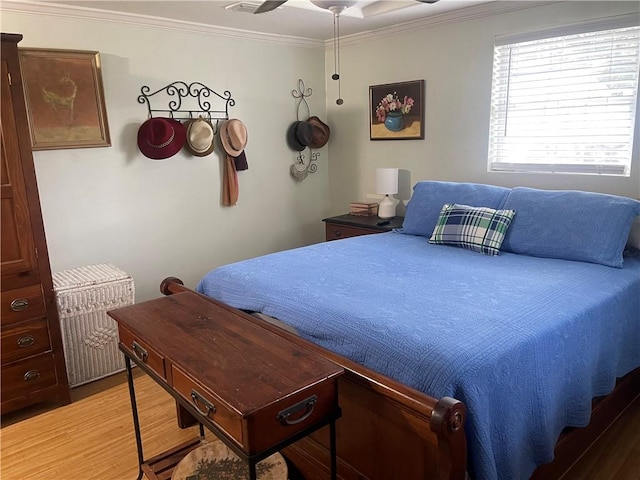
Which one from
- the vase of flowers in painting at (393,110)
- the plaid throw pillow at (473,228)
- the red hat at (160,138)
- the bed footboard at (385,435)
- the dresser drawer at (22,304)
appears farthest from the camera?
the vase of flowers in painting at (393,110)

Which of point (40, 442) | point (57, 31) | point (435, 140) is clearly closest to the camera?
point (40, 442)

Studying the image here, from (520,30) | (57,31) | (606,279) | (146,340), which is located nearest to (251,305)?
(146,340)

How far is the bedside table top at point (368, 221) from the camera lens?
3.66 meters

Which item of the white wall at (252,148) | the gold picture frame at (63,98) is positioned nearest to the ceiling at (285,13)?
the white wall at (252,148)

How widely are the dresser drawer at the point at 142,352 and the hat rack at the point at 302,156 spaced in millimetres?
2674

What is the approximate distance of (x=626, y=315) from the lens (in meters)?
2.22

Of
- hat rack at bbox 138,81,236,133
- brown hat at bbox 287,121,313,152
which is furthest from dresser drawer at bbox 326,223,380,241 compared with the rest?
hat rack at bbox 138,81,236,133

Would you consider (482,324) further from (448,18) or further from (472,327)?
(448,18)

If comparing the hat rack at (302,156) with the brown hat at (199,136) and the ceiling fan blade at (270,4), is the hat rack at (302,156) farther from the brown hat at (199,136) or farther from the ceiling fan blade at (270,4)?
the ceiling fan blade at (270,4)

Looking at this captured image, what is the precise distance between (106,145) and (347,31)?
6.96 feet

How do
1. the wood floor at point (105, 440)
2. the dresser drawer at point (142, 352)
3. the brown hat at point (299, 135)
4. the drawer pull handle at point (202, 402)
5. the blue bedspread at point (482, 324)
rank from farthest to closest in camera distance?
the brown hat at point (299, 135) < the wood floor at point (105, 440) < the dresser drawer at point (142, 352) < the blue bedspread at point (482, 324) < the drawer pull handle at point (202, 402)

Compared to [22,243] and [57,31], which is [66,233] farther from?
[57,31]

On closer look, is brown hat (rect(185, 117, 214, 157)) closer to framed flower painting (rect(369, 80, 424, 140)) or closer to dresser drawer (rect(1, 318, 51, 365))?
framed flower painting (rect(369, 80, 424, 140))

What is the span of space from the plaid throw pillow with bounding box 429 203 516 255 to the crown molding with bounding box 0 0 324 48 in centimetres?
213
